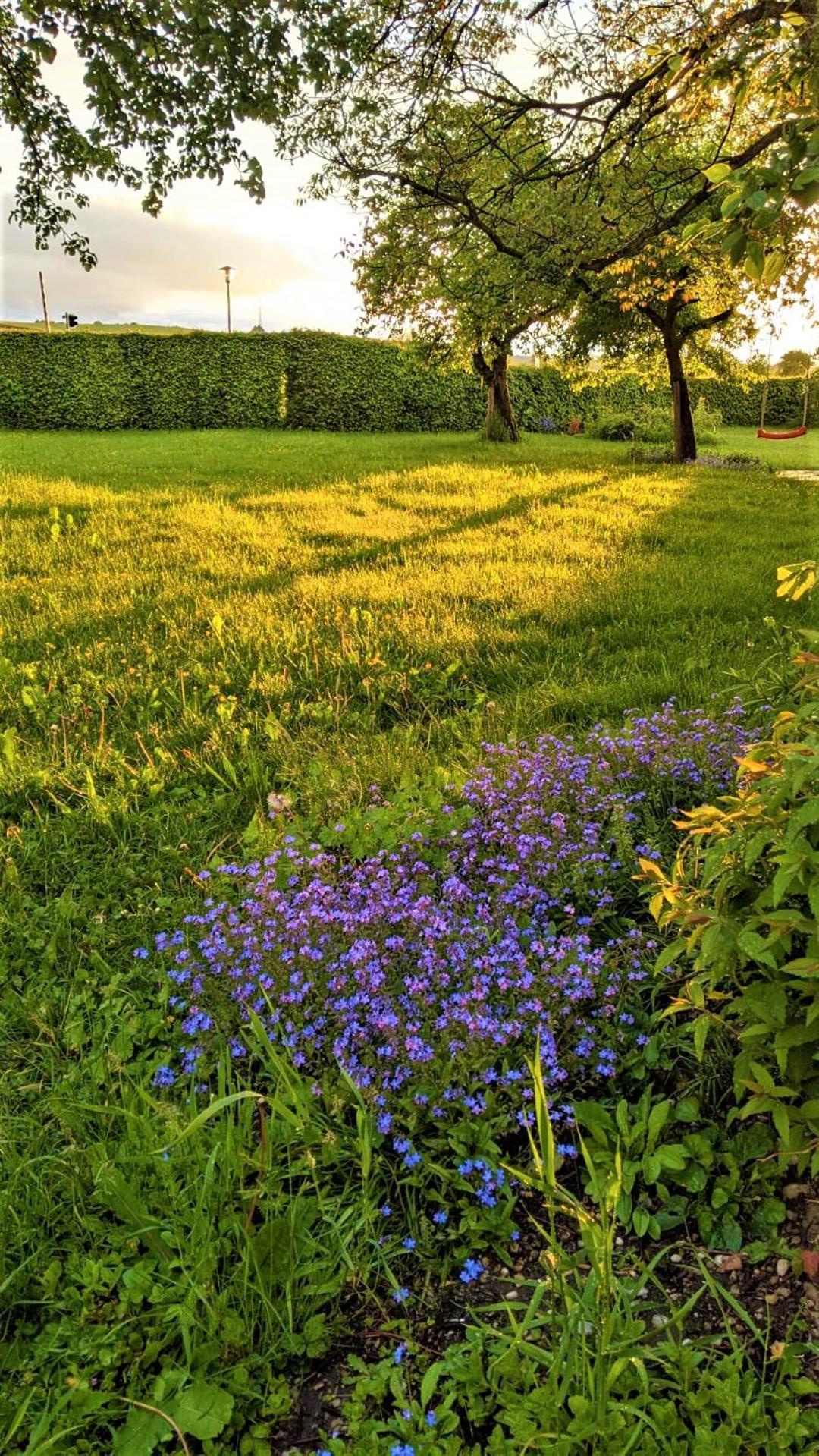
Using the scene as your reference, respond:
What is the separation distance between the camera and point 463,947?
7.29 feet

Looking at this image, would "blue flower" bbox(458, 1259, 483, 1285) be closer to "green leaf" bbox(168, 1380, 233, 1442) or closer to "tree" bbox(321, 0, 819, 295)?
"green leaf" bbox(168, 1380, 233, 1442)

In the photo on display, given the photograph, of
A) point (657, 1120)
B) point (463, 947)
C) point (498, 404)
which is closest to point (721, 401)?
point (498, 404)

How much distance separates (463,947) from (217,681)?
278 cm

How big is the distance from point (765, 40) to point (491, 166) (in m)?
2.82

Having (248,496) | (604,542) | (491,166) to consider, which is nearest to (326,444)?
(248,496)

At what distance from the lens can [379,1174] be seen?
6.02 feet

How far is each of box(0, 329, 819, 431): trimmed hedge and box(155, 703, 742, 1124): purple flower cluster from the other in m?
19.0

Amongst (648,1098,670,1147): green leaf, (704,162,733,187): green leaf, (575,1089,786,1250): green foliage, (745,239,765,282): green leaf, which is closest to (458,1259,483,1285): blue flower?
(575,1089,786,1250): green foliage

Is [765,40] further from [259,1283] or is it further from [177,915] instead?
[259,1283]

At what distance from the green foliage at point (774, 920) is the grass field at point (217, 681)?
1155 mm

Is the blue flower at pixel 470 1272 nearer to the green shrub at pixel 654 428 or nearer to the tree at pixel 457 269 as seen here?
the tree at pixel 457 269

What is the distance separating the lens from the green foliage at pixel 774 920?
145cm

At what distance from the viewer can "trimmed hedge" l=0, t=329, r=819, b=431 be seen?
2167 cm

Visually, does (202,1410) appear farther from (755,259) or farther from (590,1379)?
(755,259)
